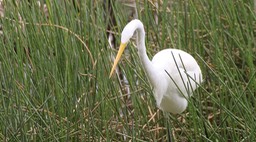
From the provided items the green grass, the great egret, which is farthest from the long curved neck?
the green grass

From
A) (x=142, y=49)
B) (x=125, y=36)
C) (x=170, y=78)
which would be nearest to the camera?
(x=125, y=36)

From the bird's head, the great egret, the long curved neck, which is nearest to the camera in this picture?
the bird's head

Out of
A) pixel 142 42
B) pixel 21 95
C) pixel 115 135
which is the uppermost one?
pixel 142 42

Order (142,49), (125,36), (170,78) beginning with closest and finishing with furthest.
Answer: (125,36) < (142,49) < (170,78)

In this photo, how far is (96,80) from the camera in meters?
2.26

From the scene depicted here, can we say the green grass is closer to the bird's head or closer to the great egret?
the great egret

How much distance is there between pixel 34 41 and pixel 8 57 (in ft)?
0.51

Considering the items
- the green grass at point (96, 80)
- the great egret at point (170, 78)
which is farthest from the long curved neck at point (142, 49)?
the green grass at point (96, 80)

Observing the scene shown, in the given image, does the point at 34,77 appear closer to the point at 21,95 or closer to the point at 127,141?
the point at 21,95

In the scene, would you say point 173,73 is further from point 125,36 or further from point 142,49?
point 125,36

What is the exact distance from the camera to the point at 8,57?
2.46m

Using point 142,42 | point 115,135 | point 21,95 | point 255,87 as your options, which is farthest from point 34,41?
point 255,87

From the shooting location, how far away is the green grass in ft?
7.41

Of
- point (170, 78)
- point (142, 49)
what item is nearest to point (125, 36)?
point (142, 49)
